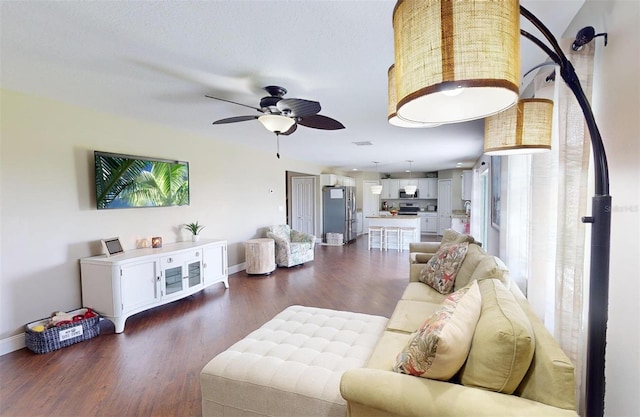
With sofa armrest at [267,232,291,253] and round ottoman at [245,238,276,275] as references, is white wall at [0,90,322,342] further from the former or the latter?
sofa armrest at [267,232,291,253]

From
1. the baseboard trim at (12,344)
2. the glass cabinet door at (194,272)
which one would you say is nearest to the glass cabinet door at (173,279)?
the glass cabinet door at (194,272)

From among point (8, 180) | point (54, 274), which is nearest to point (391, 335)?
point (54, 274)

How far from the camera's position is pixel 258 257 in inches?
216

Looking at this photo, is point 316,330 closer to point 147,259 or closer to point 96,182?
point 147,259

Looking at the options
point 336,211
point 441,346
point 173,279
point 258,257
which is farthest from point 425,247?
point 336,211

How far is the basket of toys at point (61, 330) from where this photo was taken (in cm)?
281

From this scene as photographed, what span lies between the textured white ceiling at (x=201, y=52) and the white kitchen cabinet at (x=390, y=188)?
328 inches

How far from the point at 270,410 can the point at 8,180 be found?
328 cm

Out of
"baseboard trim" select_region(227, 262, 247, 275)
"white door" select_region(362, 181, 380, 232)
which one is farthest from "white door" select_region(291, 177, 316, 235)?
"baseboard trim" select_region(227, 262, 247, 275)

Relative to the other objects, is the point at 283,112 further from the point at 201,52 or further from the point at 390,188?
the point at 390,188

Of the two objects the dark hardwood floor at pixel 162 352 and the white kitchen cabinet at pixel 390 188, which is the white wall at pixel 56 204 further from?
the white kitchen cabinet at pixel 390 188

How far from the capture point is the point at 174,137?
453 centimetres

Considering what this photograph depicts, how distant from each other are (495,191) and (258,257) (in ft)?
13.1

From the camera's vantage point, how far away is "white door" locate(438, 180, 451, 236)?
10.9 metres
